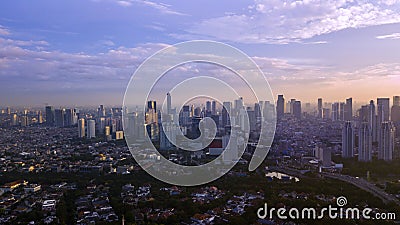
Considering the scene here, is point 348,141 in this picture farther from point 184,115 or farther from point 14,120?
point 14,120

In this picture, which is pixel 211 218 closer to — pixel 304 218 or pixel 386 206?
pixel 304 218

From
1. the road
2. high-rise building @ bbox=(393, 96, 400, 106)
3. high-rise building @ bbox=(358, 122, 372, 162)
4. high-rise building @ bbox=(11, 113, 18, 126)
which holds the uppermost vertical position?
high-rise building @ bbox=(393, 96, 400, 106)

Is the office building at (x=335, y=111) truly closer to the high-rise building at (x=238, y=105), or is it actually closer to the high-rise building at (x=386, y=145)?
the high-rise building at (x=386, y=145)

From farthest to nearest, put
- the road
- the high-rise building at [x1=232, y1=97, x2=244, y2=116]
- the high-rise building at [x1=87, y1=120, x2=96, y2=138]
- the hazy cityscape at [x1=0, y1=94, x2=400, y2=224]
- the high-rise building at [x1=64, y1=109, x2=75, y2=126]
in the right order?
the high-rise building at [x1=64, y1=109, x2=75, y2=126] < the high-rise building at [x1=87, y1=120, x2=96, y2=138] < the road < the hazy cityscape at [x1=0, y1=94, x2=400, y2=224] < the high-rise building at [x1=232, y1=97, x2=244, y2=116]

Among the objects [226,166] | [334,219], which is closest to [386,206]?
[334,219]

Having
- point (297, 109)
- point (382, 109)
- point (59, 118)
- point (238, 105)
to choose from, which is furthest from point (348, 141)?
point (59, 118)

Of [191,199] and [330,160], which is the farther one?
[330,160]

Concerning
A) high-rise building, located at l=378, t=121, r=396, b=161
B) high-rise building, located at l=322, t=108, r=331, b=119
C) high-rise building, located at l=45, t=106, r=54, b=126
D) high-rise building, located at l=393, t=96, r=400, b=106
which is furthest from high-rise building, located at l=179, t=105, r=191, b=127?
high-rise building, located at l=322, t=108, r=331, b=119

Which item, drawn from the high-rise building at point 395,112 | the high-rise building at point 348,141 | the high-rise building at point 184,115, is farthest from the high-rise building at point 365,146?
the high-rise building at point 395,112

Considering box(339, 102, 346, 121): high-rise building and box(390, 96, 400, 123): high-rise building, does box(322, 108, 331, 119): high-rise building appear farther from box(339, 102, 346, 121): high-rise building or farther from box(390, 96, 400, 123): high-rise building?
box(390, 96, 400, 123): high-rise building

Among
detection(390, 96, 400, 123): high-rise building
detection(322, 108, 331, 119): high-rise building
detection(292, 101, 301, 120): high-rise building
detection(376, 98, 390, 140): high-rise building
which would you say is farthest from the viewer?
detection(322, 108, 331, 119): high-rise building

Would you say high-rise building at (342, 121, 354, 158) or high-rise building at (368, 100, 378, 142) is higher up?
high-rise building at (368, 100, 378, 142)
